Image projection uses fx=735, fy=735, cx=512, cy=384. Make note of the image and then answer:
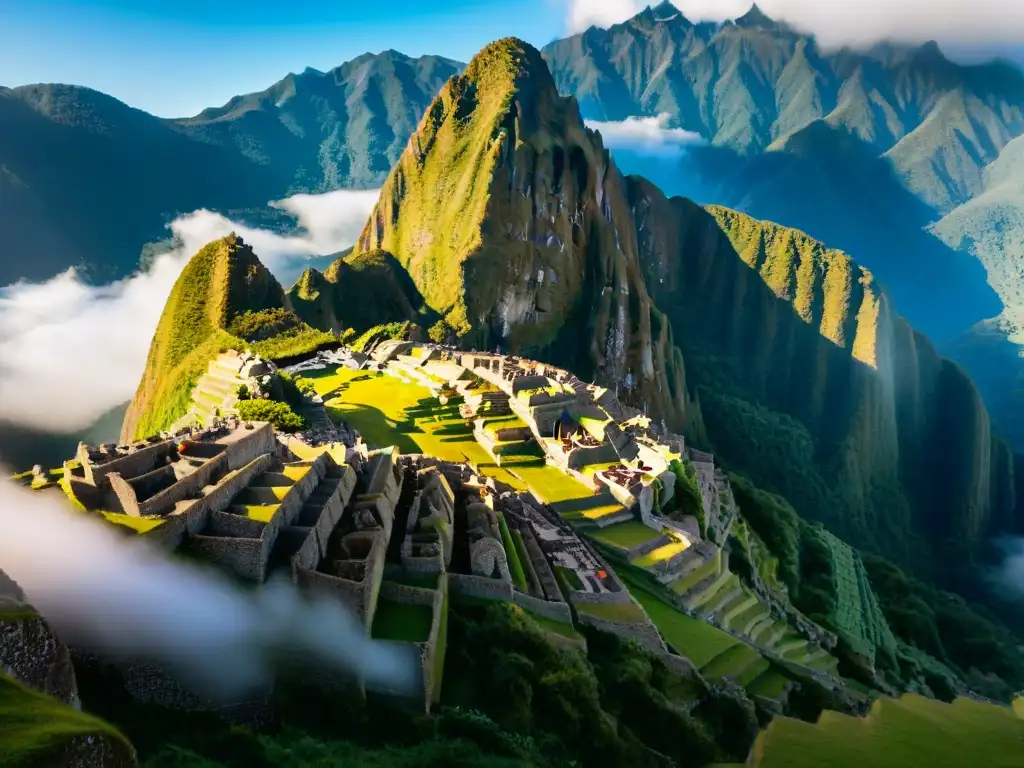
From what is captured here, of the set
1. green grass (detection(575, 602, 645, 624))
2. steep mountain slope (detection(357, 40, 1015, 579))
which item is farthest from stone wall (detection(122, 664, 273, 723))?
steep mountain slope (detection(357, 40, 1015, 579))

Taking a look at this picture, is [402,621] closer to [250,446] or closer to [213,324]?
[250,446]

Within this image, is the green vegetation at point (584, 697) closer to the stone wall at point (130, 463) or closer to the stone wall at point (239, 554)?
the stone wall at point (239, 554)

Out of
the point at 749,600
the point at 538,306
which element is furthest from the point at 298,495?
the point at 538,306

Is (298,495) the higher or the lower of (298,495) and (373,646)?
the higher

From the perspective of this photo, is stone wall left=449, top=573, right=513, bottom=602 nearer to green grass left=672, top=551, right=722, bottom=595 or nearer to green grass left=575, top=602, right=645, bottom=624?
green grass left=575, top=602, right=645, bottom=624

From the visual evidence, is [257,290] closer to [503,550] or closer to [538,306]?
[538,306]

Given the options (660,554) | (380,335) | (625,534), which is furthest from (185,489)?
(380,335)
